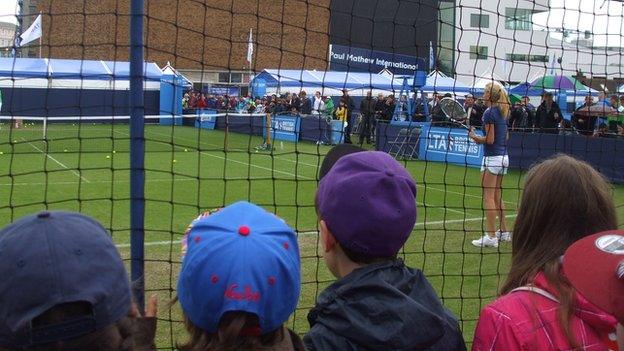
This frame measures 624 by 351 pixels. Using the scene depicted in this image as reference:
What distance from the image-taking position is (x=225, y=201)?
34.1ft

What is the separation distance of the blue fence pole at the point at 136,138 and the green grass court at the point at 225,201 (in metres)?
0.27

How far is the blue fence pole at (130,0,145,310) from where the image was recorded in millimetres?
3062

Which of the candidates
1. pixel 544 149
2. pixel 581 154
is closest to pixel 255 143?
pixel 544 149

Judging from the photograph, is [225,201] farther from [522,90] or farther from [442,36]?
[522,90]

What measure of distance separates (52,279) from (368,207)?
3.45 ft

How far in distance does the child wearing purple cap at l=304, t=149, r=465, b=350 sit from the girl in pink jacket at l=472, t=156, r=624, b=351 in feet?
0.61

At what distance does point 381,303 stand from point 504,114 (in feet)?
20.8

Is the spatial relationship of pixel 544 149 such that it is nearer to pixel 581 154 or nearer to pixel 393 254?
pixel 581 154

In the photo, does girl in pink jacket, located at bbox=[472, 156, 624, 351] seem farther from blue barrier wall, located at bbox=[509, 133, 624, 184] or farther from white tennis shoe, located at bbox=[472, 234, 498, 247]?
blue barrier wall, located at bbox=[509, 133, 624, 184]

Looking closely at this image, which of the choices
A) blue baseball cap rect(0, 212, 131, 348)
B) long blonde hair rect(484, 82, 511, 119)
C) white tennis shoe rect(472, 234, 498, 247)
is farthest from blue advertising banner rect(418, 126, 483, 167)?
blue baseball cap rect(0, 212, 131, 348)

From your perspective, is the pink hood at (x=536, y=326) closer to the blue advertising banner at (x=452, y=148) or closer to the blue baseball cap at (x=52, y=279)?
the blue baseball cap at (x=52, y=279)

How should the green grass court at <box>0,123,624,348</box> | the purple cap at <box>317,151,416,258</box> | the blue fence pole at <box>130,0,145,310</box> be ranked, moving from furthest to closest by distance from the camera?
1. the green grass court at <box>0,123,624,348</box>
2. the blue fence pole at <box>130,0,145,310</box>
3. the purple cap at <box>317,151,416,258</box>

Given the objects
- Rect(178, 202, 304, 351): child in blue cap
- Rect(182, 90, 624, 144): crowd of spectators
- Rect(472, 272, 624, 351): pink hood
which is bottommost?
Rect(472, 272, 624, 351): pink hood

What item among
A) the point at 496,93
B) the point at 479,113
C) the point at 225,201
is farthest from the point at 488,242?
the point at 479,113
